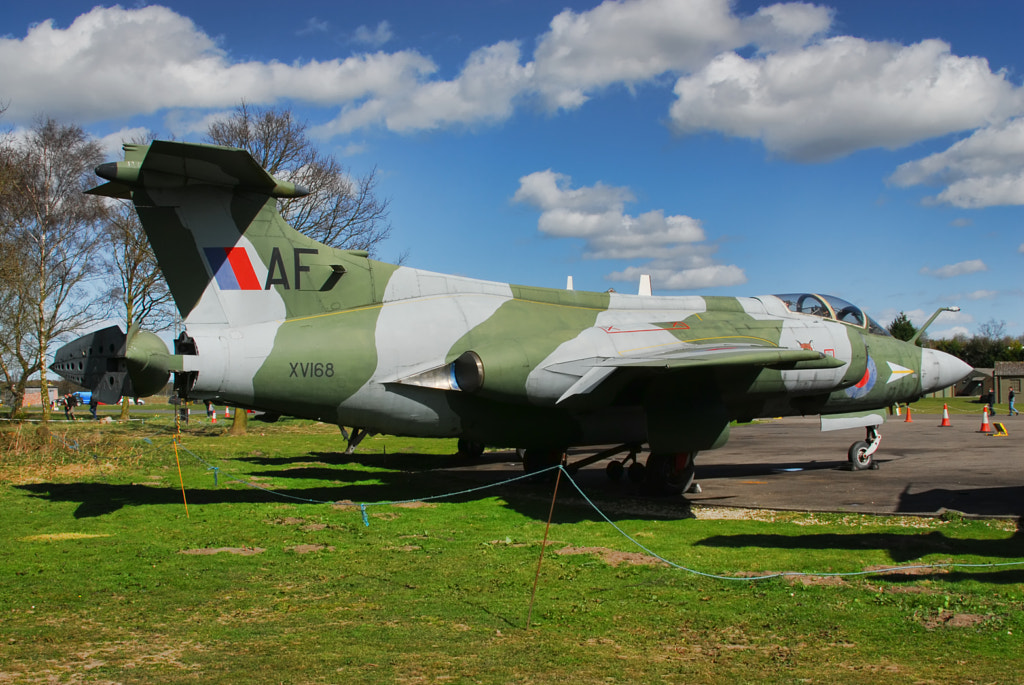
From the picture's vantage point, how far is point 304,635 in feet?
19.9

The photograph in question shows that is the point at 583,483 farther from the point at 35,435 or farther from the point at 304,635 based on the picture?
the point at 35,435

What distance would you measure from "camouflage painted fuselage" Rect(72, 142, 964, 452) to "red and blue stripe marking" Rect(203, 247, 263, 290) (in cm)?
2

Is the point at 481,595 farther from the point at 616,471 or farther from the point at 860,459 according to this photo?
the point at 860,459

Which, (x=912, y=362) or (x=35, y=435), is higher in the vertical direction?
(x=912, y=362)

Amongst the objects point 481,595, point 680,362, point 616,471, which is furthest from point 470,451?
point 481,595

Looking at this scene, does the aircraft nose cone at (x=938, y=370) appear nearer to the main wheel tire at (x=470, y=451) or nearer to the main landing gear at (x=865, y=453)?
the main landing gear at (x=865, y=453)

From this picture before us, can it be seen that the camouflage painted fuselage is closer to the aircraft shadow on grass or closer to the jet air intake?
the jet air intake

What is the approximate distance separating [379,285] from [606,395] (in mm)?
3921

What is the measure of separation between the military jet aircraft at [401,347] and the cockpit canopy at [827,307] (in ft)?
4.19

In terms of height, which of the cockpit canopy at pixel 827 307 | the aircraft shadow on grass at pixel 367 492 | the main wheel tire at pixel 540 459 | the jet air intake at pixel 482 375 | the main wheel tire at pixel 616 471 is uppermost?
the cockpit canopy at pixel 827 307

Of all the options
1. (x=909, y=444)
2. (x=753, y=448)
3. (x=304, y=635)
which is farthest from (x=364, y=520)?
(x=909, y=444)

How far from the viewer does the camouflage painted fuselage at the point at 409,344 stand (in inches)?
415

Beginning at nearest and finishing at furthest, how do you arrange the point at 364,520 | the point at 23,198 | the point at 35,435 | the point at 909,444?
the point at 364,520, the point at 35,435, the point at 909,444, the point at 23,198

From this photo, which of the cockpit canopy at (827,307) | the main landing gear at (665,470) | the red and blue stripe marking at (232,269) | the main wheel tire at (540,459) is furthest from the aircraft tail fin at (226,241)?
the cockpit canopy at (827,307)
